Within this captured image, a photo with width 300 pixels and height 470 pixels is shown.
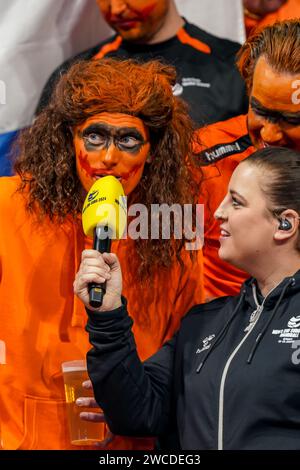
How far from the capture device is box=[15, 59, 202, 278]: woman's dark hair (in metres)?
2.62

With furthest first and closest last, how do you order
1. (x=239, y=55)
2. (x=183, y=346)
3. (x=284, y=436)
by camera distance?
1. (x=239, y=55)
2. (x=183, y=346)
3. (x=284, y=436)

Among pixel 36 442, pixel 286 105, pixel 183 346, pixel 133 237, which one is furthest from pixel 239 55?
pixel 36 442

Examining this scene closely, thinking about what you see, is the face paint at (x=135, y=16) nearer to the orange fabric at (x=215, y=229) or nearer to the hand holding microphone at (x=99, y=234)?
the orange fabric at (x=215, y=229)

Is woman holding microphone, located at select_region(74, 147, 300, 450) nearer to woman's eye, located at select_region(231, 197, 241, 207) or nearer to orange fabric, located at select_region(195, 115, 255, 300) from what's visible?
woman's eye, located at select_region(231, 197, 241, 207)

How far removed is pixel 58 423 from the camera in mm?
2623

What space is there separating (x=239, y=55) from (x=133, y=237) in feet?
2.00

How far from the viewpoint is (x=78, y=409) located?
8.45 feet

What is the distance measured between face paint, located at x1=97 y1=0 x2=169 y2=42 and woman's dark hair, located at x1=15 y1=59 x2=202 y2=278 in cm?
57

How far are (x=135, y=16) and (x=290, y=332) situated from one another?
4.37ft

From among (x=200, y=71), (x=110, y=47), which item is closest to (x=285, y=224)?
(x=200, y=71)

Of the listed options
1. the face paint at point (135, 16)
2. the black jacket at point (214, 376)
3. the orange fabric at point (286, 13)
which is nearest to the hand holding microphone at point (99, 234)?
the black jacket at point (214, 376)

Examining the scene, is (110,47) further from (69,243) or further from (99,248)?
(99,248)

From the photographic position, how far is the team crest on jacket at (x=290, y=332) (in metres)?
2.27
